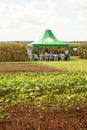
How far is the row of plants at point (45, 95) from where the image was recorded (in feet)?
36.4

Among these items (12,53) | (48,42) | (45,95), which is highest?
(48,42)

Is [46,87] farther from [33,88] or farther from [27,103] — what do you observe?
[27,103]

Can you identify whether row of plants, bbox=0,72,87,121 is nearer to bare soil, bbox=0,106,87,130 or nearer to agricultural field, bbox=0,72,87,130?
agricultural field, bbox=0,72,87,130

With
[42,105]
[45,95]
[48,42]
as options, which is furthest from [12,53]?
[42,105]

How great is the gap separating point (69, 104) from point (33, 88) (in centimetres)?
340

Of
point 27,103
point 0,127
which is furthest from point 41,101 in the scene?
point 0,127

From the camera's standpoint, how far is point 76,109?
10711 millimetres

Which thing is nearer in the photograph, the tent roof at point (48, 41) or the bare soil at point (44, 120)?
the bare soil at point (44, 120)

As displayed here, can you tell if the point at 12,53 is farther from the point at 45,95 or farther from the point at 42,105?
the point at 42,105

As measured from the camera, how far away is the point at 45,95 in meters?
12.9

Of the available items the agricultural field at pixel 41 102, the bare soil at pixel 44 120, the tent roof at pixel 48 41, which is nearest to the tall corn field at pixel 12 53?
the tent roof at pixel 48 41

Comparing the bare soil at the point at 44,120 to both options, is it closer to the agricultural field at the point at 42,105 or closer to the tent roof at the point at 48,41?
the agricultural field at the point at 42,105

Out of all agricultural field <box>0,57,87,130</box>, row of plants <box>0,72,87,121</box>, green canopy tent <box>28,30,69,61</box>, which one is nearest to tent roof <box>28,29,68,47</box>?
green canopy tent <box>28,30,69,61</box>

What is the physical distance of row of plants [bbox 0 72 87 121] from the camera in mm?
11109
